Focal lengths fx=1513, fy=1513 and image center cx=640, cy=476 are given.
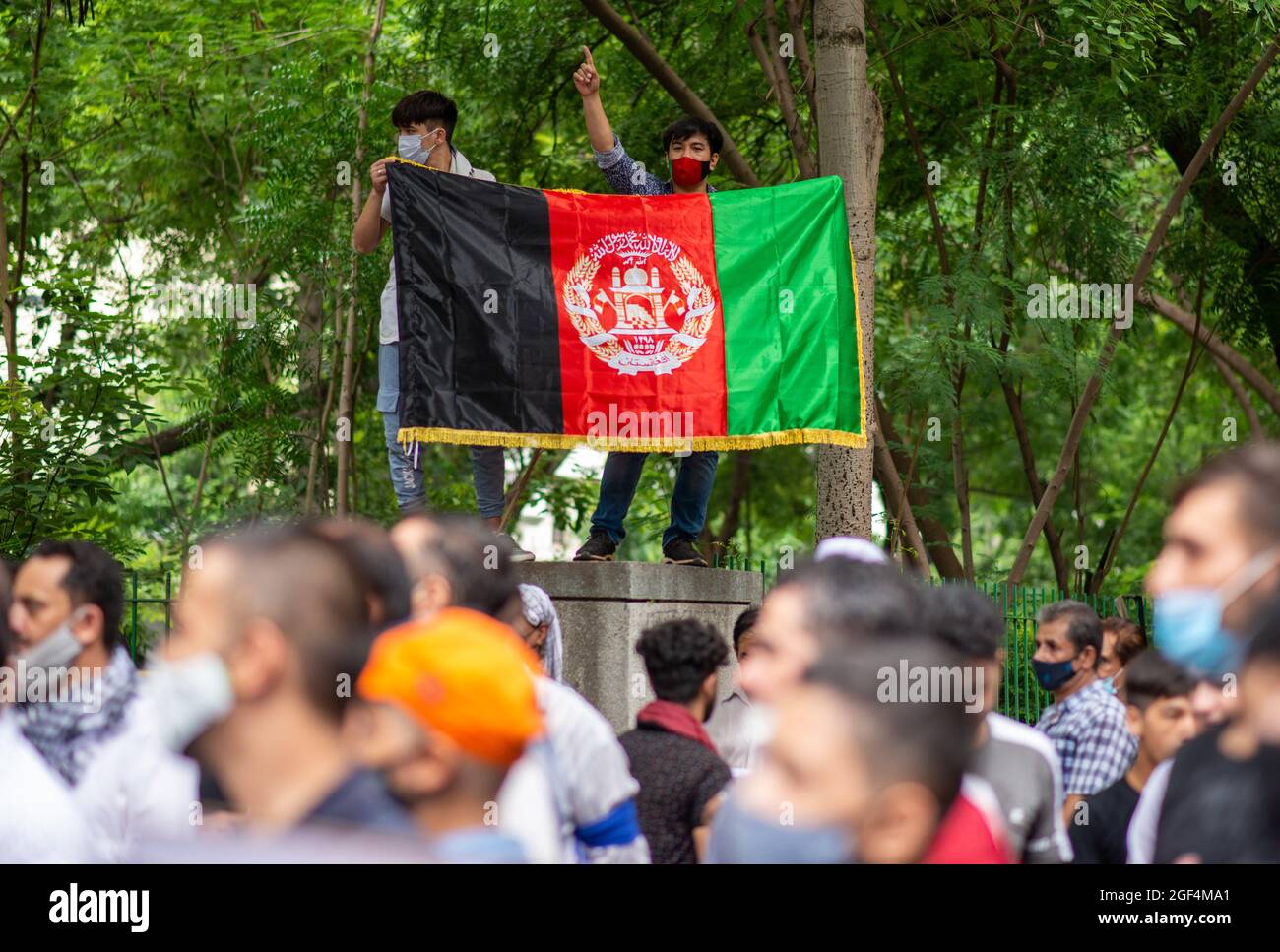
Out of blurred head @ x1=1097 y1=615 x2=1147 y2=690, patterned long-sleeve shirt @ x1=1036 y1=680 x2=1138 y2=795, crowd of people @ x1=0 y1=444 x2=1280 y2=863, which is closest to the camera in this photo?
crowd of people @ x1=0 y1=444 x2=1280 y2=863

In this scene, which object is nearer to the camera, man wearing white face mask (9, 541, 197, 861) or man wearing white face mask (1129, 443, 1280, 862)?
man wearing white face mask (1129, 443, 1280, 862)

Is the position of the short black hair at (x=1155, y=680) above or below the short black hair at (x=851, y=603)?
below

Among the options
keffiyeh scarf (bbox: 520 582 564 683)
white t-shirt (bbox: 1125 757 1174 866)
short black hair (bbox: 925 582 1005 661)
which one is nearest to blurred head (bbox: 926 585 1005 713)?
short black hair (bbox: 925 582 1005 661)

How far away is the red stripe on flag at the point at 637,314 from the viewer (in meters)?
7.38

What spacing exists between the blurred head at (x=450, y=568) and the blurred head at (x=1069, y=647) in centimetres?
222

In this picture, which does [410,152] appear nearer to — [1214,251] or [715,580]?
[715,580]

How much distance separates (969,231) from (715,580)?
6.42 metres

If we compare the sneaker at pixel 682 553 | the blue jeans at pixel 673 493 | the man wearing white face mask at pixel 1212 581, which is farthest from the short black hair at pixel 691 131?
the man wearing white face mask at pixel 1212 581

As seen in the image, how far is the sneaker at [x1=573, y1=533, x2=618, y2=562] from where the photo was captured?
7.27m

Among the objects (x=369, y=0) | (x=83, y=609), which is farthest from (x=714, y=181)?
(x=83, y=609)

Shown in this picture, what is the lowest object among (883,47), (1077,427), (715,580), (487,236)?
(715,580)

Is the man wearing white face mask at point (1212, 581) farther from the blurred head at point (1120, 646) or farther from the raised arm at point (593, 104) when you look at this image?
the raised arm at point (593, 104)

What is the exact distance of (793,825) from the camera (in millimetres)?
2449

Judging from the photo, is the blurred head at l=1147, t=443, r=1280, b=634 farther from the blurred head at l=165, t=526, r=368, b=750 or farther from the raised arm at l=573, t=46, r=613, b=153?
the raised arm at l=573, t=46, r=613, b=153
